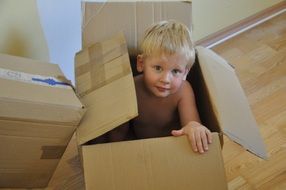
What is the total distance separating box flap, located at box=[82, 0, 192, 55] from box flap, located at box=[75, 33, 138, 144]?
37 millimetres

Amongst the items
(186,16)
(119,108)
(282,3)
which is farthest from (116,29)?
(282,3)

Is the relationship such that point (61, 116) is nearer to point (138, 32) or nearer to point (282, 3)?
point (138, 32)

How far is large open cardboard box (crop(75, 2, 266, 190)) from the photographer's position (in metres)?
0.76

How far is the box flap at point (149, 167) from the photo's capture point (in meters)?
0.76

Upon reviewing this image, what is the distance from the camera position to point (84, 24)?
3.29ft

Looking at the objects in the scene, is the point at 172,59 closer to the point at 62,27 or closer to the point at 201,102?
the point at 201,102

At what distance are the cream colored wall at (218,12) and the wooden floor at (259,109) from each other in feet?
0.28

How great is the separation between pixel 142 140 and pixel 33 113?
0.79 feet

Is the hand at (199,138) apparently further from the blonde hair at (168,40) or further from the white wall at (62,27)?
the white wall at (62,27)

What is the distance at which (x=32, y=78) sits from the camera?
858 millimetres

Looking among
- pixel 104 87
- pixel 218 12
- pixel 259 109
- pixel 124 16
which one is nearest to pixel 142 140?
pixel 104 87

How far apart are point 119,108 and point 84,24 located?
1.06 feet

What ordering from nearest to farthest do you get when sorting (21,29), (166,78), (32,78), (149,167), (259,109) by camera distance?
(149,167) < (32,78) < (166,78) < (21,29) < (259,109)

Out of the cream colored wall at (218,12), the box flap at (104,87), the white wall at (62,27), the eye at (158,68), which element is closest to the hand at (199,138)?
the box flap at (104,87)
